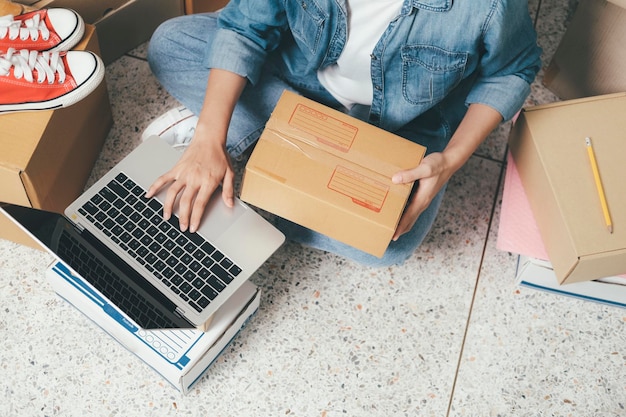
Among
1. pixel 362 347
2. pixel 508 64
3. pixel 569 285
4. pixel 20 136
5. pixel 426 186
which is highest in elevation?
pixel 508 64

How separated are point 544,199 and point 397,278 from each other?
1.06ft

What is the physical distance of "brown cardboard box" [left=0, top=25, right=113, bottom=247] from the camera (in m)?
0.97

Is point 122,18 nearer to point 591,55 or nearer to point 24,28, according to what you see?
point 24,28

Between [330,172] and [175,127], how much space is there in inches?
19.4

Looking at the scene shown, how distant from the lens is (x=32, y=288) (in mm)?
1171

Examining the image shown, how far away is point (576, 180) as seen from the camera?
1081 mm

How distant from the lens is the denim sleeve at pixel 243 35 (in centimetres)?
100

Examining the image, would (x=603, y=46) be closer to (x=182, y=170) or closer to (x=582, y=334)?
(x=582, y=334)

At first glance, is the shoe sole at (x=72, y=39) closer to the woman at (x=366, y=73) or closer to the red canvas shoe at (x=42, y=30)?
the red canvas shoe at (x=42, y=30)

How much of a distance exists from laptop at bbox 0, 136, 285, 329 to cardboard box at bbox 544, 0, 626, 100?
0.82m

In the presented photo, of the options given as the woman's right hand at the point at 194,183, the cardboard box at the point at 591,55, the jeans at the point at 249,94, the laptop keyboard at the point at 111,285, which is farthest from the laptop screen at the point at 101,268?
the cardboard box at the point at 591,55

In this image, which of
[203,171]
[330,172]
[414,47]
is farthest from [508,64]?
[203,171]

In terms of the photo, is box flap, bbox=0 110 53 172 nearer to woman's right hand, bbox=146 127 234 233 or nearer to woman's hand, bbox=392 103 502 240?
woman's right hand, bbox=146 127 234 233

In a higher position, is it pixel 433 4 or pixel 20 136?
pixel 433 4
